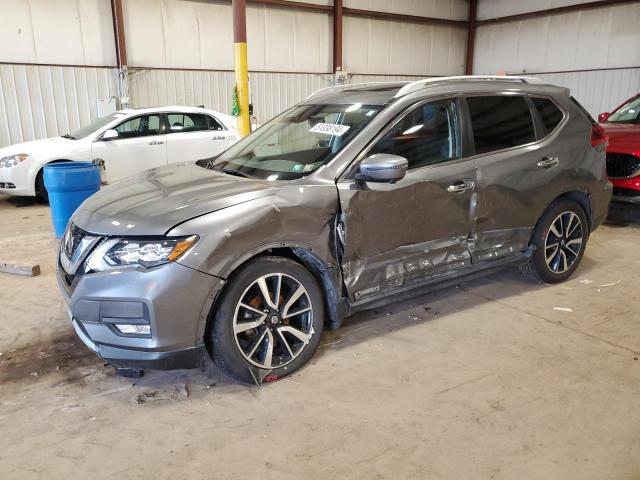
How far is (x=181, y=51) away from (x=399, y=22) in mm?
6234

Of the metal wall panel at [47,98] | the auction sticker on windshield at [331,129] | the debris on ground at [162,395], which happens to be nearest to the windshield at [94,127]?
the metal wall panel at [47,98]

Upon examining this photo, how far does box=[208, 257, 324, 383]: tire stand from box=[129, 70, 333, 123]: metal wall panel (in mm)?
9220

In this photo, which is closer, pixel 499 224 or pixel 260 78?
pixel 499 224

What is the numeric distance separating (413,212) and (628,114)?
5511 mm

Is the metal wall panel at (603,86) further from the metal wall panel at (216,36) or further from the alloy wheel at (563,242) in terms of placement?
the alloy wheel at (563,242)

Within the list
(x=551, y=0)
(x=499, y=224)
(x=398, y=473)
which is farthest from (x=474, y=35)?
(x=398, y=473)

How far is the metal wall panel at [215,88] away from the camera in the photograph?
1093 centimetres

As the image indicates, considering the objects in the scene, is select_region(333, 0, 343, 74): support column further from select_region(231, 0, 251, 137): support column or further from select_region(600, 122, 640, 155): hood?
select_region(600, 122, 640, 155): hood

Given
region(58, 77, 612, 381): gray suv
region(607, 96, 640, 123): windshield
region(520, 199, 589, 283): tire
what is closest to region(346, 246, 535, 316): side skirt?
region(58, 77, 612, 381): gray suv

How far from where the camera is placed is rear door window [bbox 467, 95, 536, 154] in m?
3.57

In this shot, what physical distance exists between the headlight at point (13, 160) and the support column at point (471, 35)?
1265cm

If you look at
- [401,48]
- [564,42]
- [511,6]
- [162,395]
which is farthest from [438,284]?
[511,6]

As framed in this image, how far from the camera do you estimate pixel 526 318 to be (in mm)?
3734

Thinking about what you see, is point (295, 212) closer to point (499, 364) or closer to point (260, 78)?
point (499, 364)
